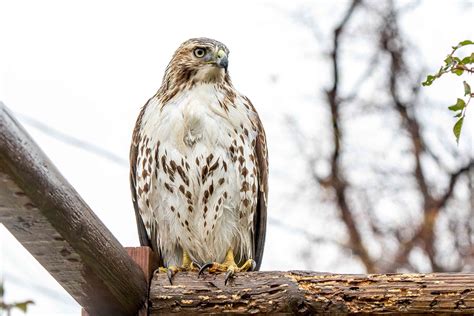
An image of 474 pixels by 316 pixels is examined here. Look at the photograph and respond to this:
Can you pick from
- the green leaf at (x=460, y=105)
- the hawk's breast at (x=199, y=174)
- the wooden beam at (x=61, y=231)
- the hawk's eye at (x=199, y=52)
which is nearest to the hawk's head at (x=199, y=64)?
the hawk's eye at (x=199, y=52)

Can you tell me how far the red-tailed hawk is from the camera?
4910 millimetres

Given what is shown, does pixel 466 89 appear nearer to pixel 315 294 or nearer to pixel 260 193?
pixel 315 294

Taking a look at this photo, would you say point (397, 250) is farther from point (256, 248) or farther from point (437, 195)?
point (256, 248)

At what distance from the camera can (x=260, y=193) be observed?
520 cm

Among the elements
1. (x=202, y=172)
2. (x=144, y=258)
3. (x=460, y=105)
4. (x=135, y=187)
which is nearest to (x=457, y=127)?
(x=460, y=105)

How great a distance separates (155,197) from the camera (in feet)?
16.4

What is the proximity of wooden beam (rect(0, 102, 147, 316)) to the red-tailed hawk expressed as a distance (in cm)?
119

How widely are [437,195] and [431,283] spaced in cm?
451

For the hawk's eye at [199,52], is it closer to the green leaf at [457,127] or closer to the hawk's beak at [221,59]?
the hawk's beak at [221,59]

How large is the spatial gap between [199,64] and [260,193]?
684mm

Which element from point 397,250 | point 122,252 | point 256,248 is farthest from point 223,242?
point 397,250

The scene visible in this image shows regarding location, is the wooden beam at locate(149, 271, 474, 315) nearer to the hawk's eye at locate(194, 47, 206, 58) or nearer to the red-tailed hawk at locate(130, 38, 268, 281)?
the red-tailed hawk at locate(130, 38, 268, 281)

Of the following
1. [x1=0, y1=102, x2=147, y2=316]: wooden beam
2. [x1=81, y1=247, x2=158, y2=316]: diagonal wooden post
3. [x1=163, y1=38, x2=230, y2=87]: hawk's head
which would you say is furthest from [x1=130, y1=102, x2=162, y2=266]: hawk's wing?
[x1=0, y1=102, x2=147, y2=316]: wooden beam

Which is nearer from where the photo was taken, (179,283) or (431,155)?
(179,283)
